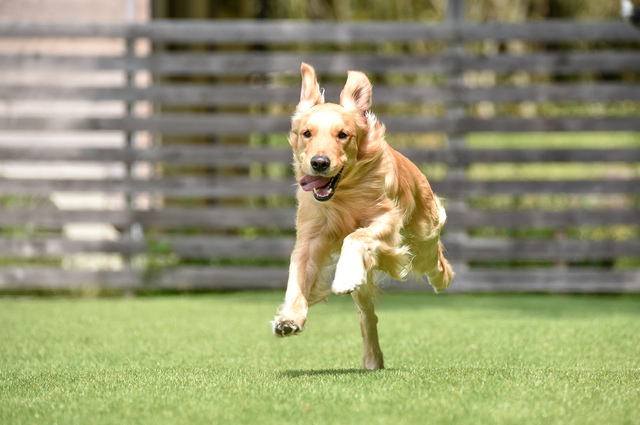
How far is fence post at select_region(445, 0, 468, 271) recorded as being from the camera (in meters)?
7.03

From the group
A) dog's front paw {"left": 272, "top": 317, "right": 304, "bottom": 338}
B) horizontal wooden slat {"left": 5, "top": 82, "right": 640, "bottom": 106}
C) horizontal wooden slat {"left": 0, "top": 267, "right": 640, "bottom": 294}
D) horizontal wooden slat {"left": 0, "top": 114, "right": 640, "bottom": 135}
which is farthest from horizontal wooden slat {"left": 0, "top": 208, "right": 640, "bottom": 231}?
dog's front paw {"left": 272, "top": 317, "right": 304, "bottom": 338}

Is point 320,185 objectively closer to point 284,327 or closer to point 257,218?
point 284,327

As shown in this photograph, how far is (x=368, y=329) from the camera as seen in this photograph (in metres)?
3.57

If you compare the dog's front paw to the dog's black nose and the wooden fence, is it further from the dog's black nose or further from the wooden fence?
the wooden fence

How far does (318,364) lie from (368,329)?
13.0 inches

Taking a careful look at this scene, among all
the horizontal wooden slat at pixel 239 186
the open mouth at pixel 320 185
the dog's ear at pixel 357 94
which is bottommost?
the horizontal wooden slat at pixel 239 186

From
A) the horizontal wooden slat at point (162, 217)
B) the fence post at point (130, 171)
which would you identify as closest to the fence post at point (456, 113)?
the horizontal wooden slat at point (162, 217)

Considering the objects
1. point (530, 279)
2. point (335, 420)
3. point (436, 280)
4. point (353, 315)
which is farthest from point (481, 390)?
point (530, 279)

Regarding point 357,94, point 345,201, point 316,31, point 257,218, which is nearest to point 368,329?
point 345,201

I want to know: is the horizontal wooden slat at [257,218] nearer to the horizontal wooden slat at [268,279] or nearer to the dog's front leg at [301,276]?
the horizontal wooden slat at [268,279]

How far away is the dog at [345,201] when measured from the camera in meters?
3.28

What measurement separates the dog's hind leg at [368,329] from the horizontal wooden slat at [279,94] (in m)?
3.67

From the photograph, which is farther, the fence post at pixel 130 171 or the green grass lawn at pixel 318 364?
the fence post at pixel 130 171

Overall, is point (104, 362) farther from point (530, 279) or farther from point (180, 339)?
point (530, 279)
